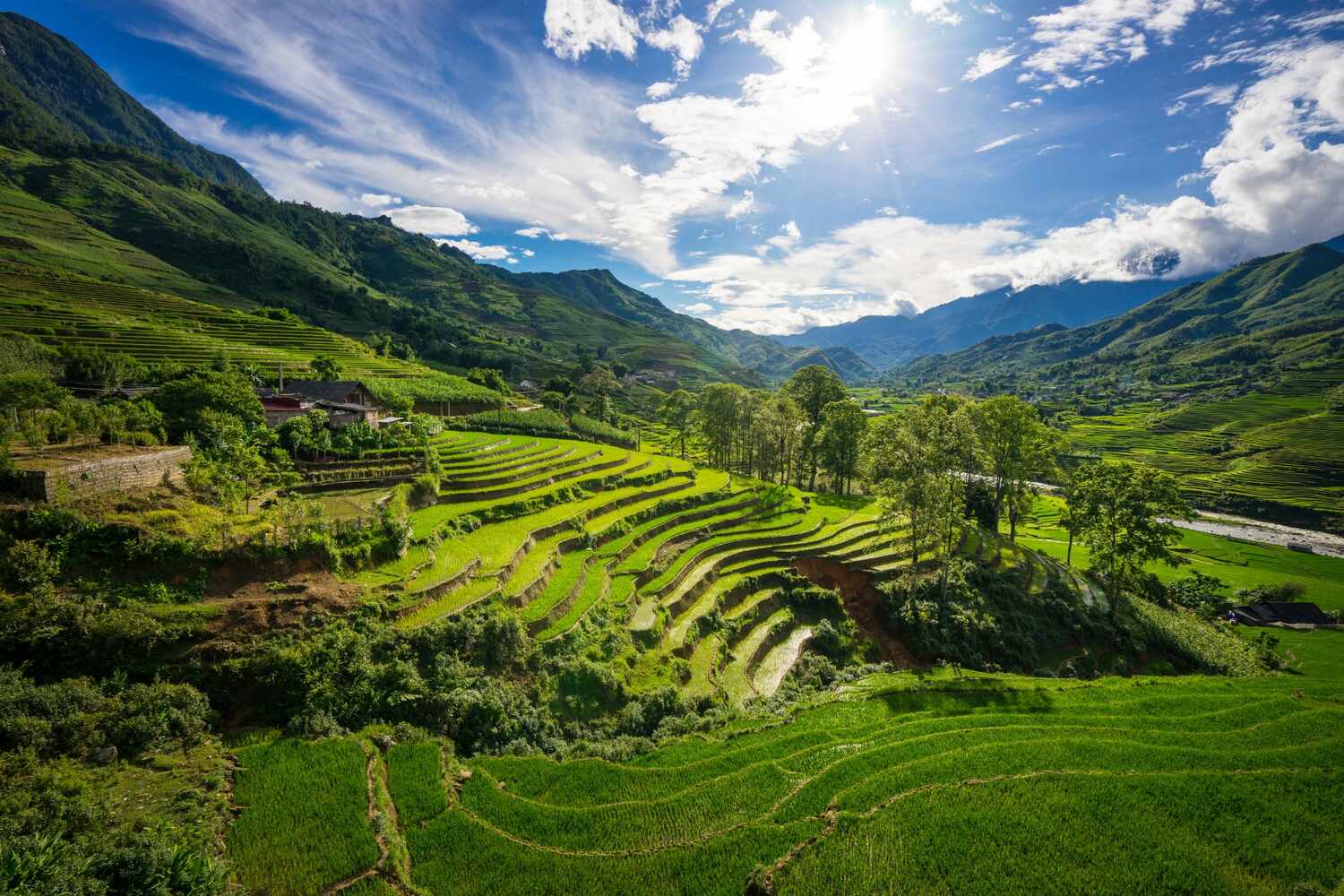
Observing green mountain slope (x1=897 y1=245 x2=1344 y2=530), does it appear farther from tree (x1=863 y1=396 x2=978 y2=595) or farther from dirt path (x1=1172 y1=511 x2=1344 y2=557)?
tree (x1=863 y1=396 x2=978 y2=595)

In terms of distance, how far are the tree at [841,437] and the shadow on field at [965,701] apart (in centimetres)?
3420

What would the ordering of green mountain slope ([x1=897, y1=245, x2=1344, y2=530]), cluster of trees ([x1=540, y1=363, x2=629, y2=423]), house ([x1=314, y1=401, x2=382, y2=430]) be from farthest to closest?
1. cluster of trees ([x1=540, y1=363, x2=629, y2=423])
2. green mountain slope ([x1=897, y1=245, x2=1344, y2=530])
3. house ([x1=314, y1=401, x2=382, y2=430])

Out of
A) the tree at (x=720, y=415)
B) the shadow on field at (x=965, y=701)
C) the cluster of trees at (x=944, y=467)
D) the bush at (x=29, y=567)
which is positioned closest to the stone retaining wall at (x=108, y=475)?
the bush at (x=29, y=567)

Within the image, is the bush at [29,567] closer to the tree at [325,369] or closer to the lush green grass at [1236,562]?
the tree at [325,369]

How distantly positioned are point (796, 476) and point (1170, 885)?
173ft

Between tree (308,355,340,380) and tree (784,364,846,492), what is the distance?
2227 inches

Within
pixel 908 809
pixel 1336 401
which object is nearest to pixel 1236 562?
pixel 908 809

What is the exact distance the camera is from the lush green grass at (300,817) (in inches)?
469

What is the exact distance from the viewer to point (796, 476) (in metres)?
64.7

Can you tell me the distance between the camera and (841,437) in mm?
55312

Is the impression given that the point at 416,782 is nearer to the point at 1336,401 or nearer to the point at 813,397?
the point at 813,397

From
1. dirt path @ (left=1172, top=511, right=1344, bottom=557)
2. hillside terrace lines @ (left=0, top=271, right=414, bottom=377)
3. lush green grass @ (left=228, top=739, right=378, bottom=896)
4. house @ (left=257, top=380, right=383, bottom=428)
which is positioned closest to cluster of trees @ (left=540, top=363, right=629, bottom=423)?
hillside terrace lines @ (left=0, top=271, right=414, bottom=377)

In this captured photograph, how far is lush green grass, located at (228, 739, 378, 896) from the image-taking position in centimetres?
1192

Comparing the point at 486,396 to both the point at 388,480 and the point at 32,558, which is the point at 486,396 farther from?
the point at 32,558
